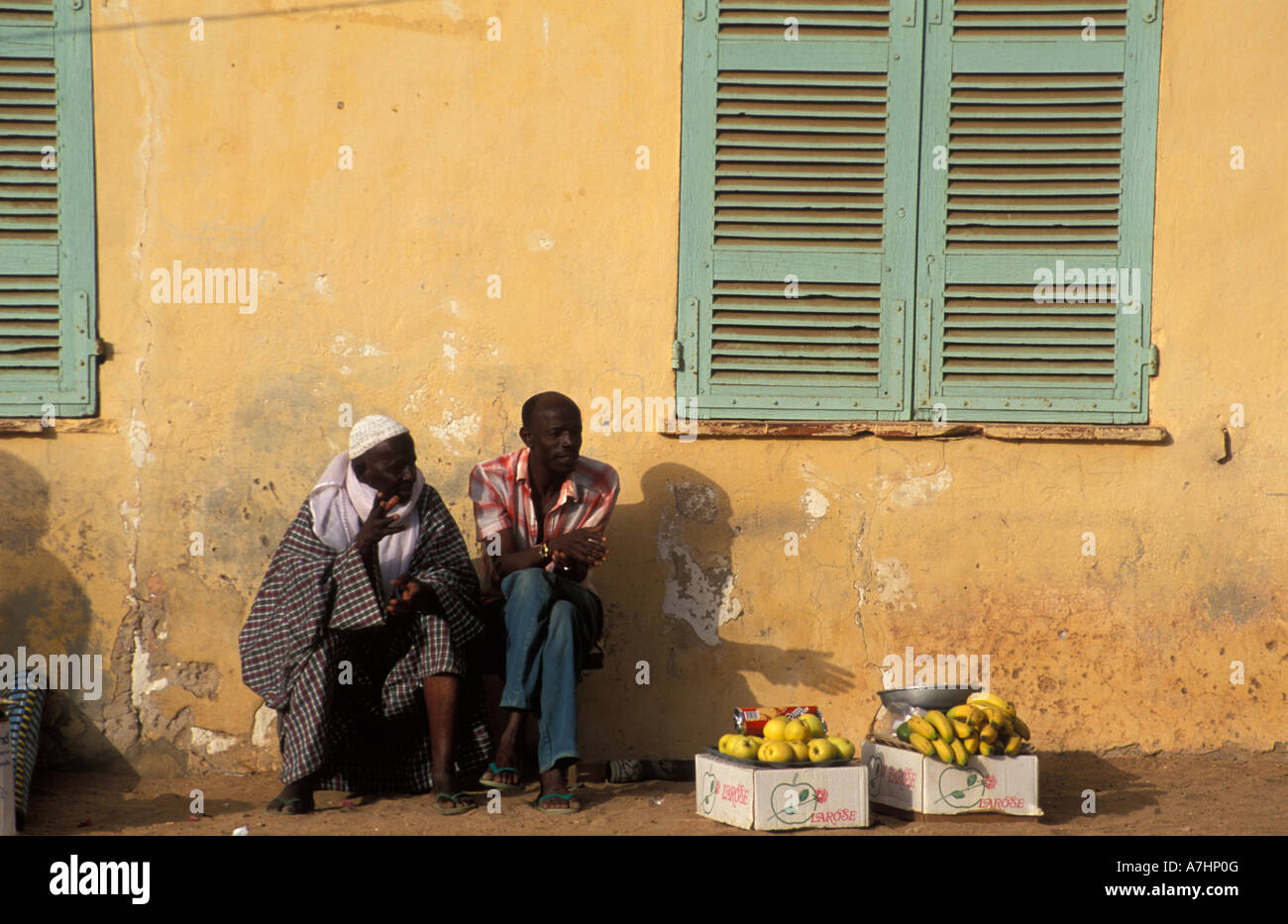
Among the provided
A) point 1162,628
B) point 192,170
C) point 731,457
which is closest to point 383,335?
point 192,170

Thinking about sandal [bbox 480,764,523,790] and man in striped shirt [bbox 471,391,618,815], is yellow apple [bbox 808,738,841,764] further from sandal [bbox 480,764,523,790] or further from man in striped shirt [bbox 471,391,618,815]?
sandal [bbox 480,764,523,790]

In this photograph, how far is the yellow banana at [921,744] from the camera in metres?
4.20

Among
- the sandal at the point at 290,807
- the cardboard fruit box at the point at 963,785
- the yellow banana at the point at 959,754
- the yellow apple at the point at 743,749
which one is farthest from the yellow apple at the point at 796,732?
the sandal at the point at 290,807

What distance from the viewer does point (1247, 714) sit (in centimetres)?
504

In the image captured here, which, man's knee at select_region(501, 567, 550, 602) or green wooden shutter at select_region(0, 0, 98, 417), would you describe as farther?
green wooden shutter at select_region(0, 0, 98, 417)

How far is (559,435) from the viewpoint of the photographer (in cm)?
→ 458

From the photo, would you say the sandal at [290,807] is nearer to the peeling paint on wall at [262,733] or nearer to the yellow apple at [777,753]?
the peeling paint on wall at [262,733]

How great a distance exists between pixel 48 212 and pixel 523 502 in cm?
206

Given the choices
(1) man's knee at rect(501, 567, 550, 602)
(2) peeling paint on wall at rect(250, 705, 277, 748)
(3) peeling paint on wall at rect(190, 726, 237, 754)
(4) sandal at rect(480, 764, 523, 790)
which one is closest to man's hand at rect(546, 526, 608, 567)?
(1) man's knee at rect(501, 567, 550, 602)

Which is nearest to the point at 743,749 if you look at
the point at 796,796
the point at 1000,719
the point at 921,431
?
the point at 796,796

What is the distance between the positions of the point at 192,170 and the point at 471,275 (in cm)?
110

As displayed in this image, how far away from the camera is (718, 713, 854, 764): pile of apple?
418 centimetres

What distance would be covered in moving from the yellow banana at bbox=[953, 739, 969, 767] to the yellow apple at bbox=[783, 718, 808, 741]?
1.53 feet

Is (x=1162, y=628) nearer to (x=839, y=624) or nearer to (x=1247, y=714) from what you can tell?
(x=1247, y=714)
